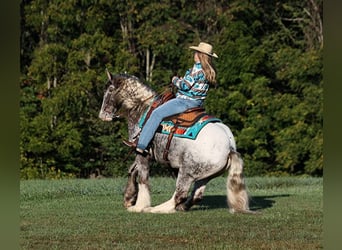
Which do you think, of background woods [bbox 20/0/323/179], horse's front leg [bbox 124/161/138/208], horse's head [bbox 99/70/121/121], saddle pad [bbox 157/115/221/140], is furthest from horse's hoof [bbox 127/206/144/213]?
background woods [bbox 20/0/323/179]

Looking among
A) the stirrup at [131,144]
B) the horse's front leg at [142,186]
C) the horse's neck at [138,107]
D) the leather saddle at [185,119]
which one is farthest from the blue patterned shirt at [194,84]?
the horse's front leg at [142,186]

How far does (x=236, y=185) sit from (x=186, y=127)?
74cm

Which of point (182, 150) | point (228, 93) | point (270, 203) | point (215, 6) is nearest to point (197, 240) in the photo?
point (182, 150)

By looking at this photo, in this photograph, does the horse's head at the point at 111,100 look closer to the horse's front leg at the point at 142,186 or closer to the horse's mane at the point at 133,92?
the horse's mane at the point at 133,92

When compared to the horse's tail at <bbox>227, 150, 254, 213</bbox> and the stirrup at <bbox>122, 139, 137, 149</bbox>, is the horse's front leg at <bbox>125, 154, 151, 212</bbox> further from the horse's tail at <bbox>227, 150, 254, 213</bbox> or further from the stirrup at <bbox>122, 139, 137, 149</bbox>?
the horse's tail at <bbox>227, 150, 254, 213</bbox>

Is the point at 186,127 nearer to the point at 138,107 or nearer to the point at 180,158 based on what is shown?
the point at 180,158

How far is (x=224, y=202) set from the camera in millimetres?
8680

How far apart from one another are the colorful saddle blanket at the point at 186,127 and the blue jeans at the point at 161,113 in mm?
101

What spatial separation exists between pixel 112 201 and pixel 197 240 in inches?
135

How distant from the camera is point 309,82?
55.3 ft

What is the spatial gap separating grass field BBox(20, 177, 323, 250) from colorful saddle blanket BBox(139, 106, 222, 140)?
2.60 ft

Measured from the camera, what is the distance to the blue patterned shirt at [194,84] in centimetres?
707

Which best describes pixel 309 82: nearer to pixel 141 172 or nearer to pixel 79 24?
pixel 79 24
